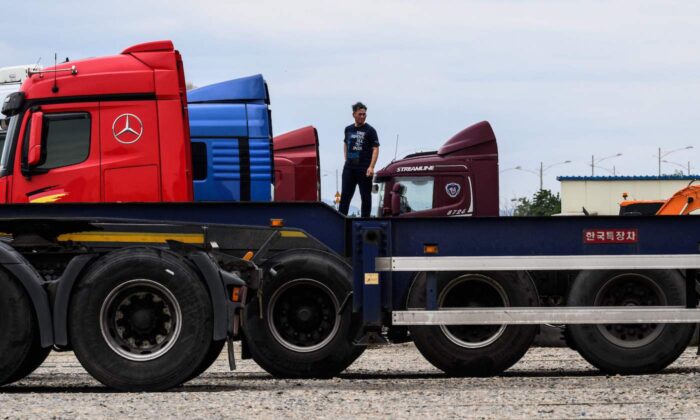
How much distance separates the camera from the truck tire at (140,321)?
1145 centimetres

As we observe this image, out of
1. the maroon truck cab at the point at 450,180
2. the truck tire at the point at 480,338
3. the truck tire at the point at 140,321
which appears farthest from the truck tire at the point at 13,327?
the maroon truck cab at the point at 450,180

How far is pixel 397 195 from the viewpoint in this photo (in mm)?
20578

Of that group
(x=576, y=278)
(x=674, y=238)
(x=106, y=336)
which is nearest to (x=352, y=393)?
(x=106, y=336)

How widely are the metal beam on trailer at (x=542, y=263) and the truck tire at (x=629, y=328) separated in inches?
7.7

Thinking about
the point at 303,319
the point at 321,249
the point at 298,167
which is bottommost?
the point at 303,319

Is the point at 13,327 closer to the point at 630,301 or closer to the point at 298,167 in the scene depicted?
the point at 298,167

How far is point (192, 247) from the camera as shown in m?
12.1

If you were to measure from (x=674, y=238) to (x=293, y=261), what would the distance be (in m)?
3.93

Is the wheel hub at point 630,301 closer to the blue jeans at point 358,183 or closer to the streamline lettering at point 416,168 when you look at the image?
the blue jeans at point 358,183

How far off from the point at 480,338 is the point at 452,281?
0.65m

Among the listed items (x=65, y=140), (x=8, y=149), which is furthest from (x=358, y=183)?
(x=8, y=149)

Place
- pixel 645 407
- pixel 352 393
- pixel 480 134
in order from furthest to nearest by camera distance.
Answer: pixel 480 134 < pixel 352 393 < pixel 645 407

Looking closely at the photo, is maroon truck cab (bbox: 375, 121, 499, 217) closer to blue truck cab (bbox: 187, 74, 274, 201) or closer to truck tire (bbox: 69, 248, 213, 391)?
blue truck cab (bbox: 187, 74, 274, 201)

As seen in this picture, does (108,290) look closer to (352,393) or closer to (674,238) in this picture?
(352,393)
